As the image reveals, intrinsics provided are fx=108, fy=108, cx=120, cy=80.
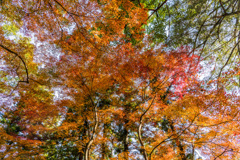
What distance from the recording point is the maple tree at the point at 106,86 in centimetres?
468

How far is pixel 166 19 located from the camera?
7438 millimetres

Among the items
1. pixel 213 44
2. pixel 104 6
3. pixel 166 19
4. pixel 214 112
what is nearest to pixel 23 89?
pixel 104 6

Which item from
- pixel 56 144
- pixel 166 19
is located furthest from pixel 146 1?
pixel 56 144

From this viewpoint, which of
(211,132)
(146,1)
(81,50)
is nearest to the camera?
(211,132)

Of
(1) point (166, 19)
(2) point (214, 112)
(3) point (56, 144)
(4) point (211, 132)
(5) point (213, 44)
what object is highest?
(1) point (166, 19)

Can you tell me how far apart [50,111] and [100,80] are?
5.11 metres

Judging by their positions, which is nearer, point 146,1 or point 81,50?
point 81,50

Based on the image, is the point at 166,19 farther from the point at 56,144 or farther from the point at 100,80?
the point at 56,144

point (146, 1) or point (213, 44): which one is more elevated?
point (146, 1)

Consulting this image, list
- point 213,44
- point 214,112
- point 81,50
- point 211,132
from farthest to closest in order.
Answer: point 213,44
point 81,50
point 211,132
point 214,112

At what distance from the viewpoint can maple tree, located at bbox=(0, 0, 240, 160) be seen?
4.68 metres

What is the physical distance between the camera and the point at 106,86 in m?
8.08

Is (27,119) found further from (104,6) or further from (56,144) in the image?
(104,6)

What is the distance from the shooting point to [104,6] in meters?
4.53
